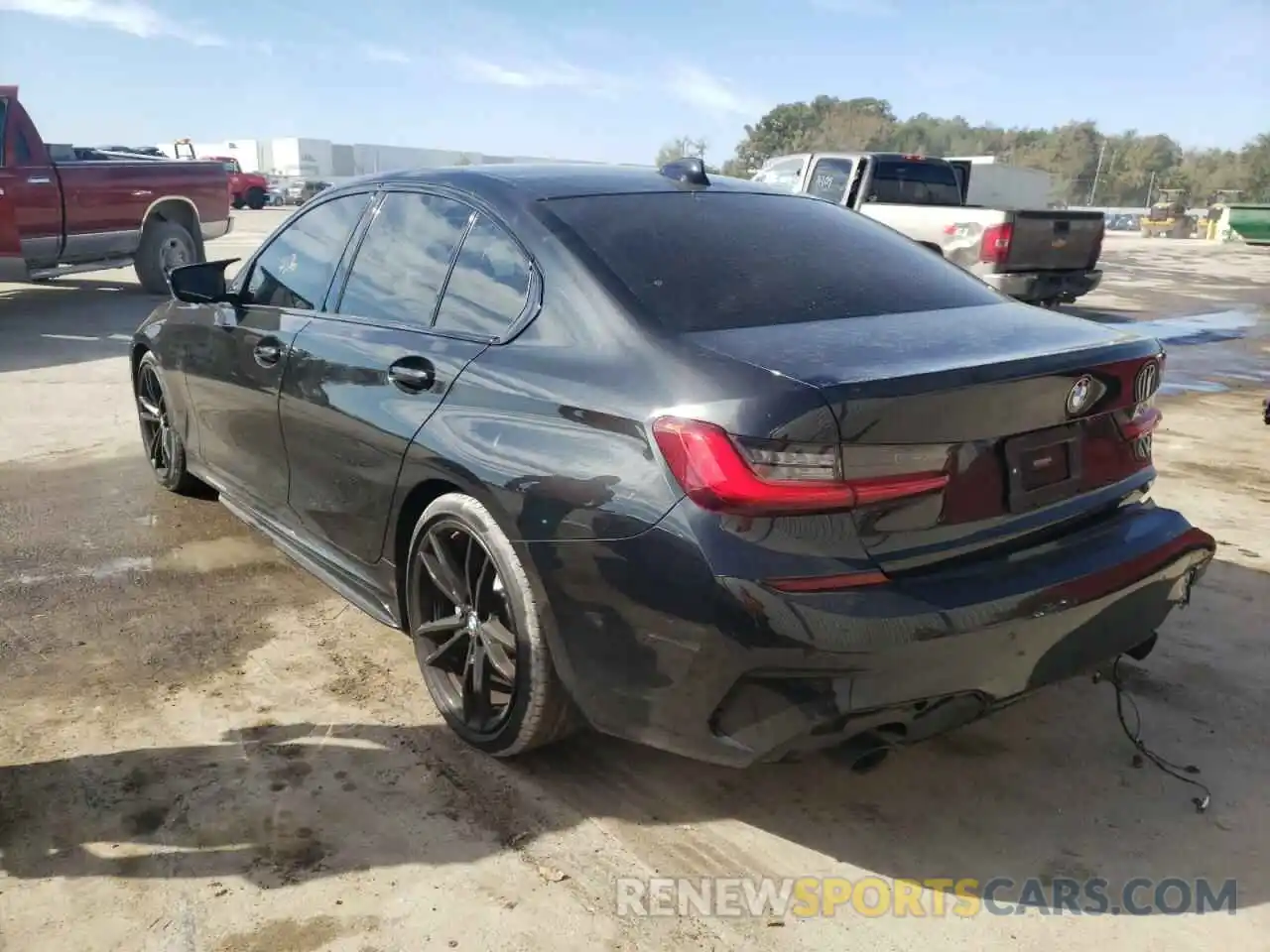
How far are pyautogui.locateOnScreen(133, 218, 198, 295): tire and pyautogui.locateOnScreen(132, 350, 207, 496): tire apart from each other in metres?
7.06

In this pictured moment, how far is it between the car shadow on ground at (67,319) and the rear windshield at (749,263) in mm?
7060

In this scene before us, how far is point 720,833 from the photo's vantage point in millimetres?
2529

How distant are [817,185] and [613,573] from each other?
1027 centimetres

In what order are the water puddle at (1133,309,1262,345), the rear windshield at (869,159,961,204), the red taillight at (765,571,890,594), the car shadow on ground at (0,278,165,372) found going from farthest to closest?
the rear windshield at (869,159,961,204) → the water puddle at (1133,309,1262,345) → the car shadow on ground at (0,278,165,372) → the red taillight at (765,571,890,594)

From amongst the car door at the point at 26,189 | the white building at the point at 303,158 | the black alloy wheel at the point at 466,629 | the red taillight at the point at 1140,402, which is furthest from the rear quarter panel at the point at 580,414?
the white building at the point at 303,158

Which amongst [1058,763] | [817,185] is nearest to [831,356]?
[1058,763]

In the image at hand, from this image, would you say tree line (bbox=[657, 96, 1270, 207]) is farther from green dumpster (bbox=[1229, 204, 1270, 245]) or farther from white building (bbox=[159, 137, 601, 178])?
green dumpster (bbox=[1229, 204, 1270, 245])

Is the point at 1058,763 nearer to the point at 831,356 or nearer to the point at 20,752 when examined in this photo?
the point at 831,356

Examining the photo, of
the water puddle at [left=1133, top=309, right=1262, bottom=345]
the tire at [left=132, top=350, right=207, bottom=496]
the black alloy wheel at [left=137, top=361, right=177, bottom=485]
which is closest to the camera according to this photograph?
the tire at [left=132, top=350, right=207, bottom=496]

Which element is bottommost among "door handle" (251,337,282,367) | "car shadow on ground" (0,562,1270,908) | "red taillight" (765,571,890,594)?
"car shadow on ground" (0,562,1270,908)

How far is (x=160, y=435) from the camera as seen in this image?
499 cm

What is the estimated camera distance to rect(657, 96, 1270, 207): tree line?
264ft

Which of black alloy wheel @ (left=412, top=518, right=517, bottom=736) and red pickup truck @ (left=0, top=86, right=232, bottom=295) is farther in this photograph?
red pickup truck @ (left=0, top=86, right=232, bottom=295)

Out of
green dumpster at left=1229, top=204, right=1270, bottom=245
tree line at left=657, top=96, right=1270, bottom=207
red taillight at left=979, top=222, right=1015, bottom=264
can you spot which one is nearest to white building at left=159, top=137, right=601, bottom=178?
tree line at left=657, top=96, right=1270, bottom=207
